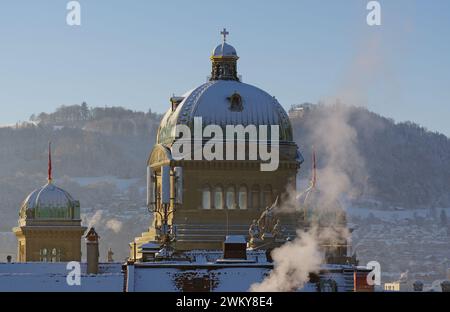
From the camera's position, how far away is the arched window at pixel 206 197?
558 feet

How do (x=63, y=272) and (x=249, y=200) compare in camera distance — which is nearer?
(x=63, y=272)

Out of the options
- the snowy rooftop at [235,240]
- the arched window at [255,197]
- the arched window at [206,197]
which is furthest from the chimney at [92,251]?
the arched window at [255,197]

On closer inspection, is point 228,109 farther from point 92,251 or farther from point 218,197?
point 92,251

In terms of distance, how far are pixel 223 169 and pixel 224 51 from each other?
982cm

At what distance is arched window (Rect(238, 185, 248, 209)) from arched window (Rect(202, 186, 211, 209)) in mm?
2453

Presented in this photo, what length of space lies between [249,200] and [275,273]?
35.6 m

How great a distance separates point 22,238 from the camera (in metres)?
178

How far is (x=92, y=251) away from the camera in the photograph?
6142 inches

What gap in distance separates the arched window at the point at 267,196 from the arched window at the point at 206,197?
4.28m

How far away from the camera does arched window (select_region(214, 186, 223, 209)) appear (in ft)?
559
